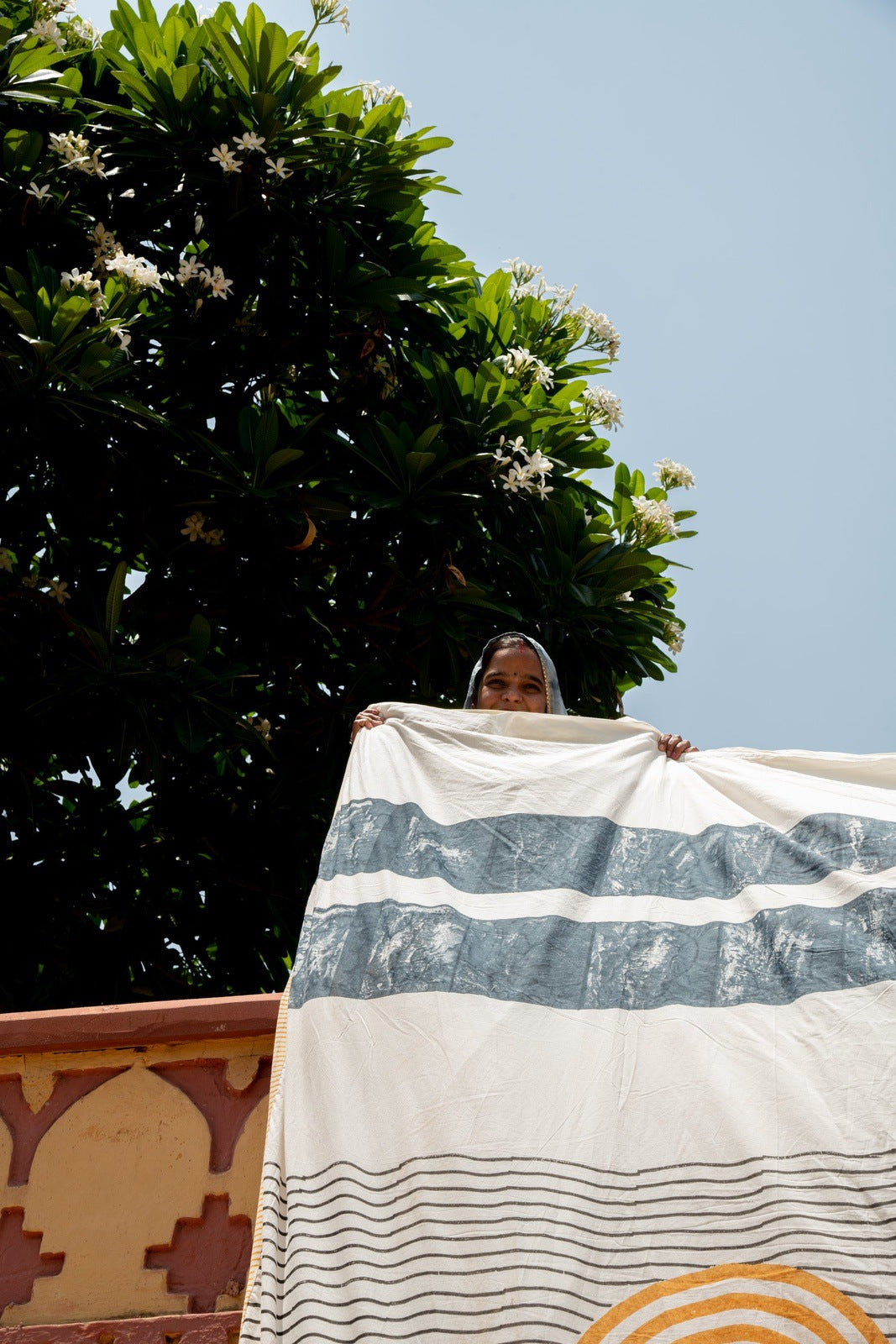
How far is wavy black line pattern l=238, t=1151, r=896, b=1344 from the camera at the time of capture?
5.46ft

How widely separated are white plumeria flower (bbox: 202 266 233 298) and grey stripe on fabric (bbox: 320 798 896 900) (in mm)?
2504

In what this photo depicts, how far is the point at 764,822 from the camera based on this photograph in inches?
102

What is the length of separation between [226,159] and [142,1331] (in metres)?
3.63

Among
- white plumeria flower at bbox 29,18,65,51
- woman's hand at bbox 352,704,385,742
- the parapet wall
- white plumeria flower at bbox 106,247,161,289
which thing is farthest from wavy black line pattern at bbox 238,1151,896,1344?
white plumeria flower at bbox 29,18,65,51

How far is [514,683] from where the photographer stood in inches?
151

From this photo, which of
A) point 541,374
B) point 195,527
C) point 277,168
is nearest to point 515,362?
point 541,374

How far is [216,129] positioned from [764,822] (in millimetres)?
3187

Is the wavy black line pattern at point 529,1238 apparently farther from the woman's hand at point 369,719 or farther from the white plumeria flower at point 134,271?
the white plumeria flower at point 134,271

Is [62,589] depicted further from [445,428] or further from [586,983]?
[586,983]

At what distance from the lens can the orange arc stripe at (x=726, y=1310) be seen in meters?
1.59

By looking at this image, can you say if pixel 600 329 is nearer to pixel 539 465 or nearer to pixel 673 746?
pixel 539 465

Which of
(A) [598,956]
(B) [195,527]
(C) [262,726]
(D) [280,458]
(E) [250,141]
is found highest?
(E) [250,141]

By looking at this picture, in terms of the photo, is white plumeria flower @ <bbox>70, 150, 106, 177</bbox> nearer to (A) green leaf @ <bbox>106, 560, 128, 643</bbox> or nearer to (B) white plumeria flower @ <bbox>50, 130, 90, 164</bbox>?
(B) white plumeria flower @ <bbox>50, 130, 90, 164</bbox>

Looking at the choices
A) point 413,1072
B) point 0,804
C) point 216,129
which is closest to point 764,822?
point 413,1072
